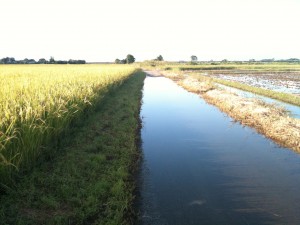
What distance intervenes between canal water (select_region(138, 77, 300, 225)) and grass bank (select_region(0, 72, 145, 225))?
18.4 inches

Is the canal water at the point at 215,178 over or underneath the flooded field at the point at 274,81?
underneath

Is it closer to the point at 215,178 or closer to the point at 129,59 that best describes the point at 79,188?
the point at 215,178

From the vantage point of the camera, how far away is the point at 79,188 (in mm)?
5691

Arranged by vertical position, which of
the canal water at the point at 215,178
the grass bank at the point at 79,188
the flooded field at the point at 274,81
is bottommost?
the canal water at the point at 215,178

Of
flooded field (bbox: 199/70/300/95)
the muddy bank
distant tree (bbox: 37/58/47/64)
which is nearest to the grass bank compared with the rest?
the muddy bank

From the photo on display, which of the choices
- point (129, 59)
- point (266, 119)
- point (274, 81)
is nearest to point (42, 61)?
point (129, 59)

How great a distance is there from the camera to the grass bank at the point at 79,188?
4.77m

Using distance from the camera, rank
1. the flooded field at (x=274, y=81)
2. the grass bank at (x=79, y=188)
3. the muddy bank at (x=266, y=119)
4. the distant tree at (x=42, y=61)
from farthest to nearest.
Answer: the distant tree at (x=42, y=61) → the flooded field at (x=274, y=81) → the muddy bank at (x=266, y=119) → the grass bank at (x=79, y=188)

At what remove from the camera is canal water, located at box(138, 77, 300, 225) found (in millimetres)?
5438

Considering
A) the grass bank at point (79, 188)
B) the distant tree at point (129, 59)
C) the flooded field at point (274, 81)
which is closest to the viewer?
the grass bank at point (79, 188)

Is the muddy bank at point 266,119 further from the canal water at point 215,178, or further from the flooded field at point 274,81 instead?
the flooded field at point 274,81

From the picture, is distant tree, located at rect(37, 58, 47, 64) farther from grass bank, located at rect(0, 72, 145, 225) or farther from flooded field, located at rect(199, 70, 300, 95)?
grass bank, located at rect(0, 72, 145, 225)

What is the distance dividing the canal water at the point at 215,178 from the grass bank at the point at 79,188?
47cm

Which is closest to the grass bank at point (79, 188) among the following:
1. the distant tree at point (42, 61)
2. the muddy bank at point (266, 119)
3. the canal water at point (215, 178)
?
the canal water at point (215, 178)
